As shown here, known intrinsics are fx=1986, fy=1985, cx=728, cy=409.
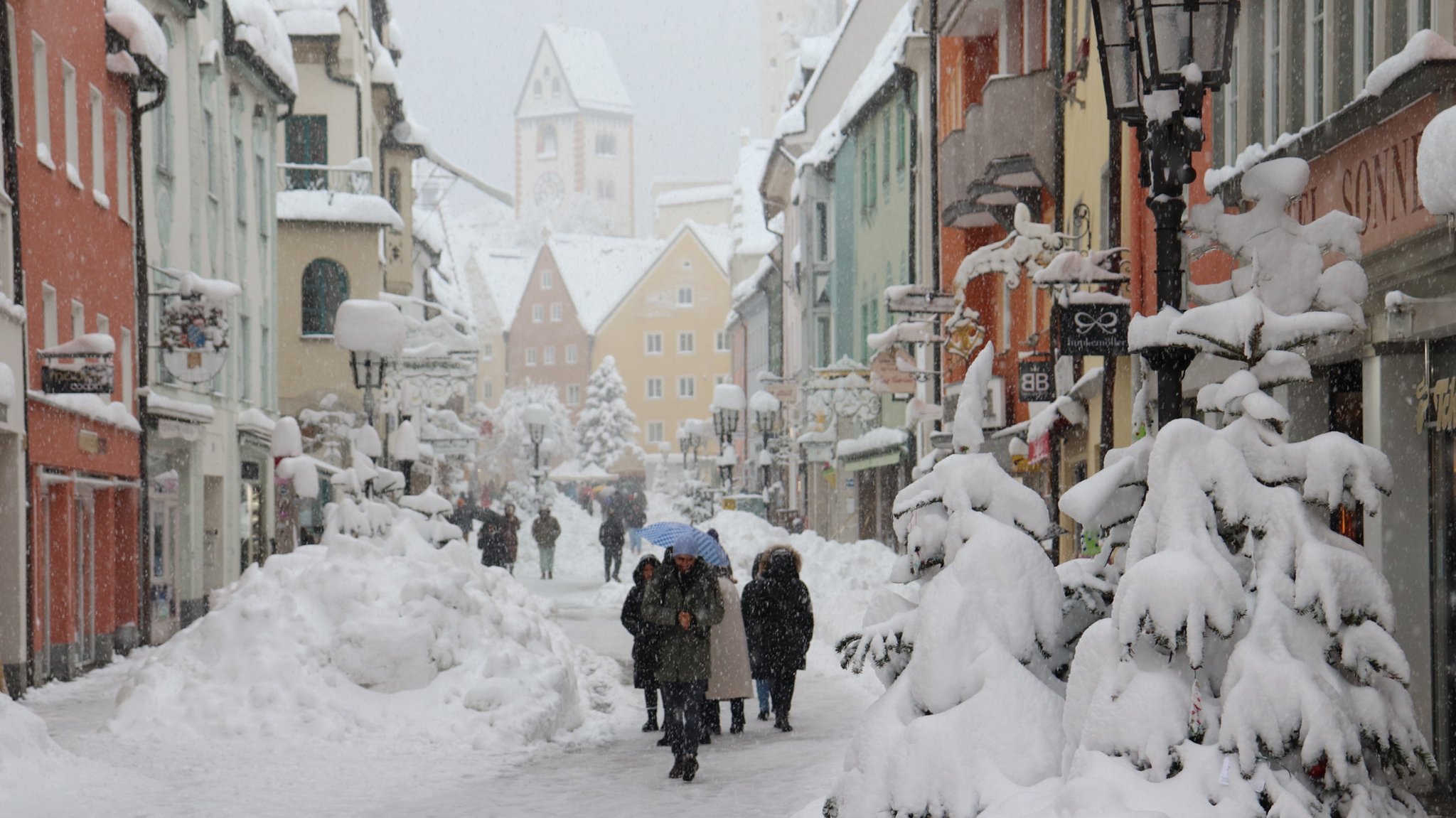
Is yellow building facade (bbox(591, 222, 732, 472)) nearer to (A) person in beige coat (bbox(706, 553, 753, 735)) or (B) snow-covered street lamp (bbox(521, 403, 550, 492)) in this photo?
(B) snow-covered street lamp (bbox(521, 403, 550, 492))

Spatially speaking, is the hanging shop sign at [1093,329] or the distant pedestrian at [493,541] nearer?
the hanging shop sign at [1093,329]

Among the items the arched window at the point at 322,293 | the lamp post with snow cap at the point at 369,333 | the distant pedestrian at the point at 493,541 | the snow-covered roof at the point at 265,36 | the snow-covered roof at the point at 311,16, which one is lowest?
the distant pedestrian at the point at 493,541

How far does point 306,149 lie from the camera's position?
43125 mm

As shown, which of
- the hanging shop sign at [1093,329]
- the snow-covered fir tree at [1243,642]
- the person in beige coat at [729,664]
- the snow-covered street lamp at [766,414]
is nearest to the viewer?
the snow-covered fir tree at [1243,642]

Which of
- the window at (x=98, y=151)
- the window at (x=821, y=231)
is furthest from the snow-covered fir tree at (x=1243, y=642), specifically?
the window at (x=821, y=231)

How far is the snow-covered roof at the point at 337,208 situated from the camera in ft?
136

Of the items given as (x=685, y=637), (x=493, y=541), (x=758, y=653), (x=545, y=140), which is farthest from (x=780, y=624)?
(x=545, y=140)

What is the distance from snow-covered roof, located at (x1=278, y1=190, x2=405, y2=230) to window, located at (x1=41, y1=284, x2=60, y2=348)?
67.6 feet

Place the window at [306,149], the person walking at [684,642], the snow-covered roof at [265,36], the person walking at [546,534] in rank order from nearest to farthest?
the person walking at [684,642], the snow-covered roof at [265,36], the window at [306,149], the person walking at [546,534]

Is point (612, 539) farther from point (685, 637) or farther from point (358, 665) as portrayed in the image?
point (685, 637)

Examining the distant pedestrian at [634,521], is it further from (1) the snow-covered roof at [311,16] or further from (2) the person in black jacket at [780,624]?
(2) the person in black jacket at [780,624]

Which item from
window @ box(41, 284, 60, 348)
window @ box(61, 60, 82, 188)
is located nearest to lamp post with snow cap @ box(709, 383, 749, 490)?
window @ box(61, 60, 82, 188)

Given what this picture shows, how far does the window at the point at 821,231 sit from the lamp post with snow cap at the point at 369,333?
2791cm

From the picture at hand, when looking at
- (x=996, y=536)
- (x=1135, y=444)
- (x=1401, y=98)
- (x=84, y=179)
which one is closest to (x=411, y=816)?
(x=996, y=536)
